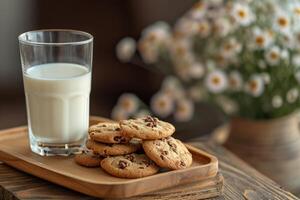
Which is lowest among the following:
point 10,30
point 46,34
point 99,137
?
point 10,30

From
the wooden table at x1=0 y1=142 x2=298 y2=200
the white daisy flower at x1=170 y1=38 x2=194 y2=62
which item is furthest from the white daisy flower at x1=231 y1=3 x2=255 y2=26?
the wooden table at x1=0 y1=142 x2=298 y2=200

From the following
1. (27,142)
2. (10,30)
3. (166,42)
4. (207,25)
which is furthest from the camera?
(10,30)

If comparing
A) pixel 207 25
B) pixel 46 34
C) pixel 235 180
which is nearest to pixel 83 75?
pixel 46 34

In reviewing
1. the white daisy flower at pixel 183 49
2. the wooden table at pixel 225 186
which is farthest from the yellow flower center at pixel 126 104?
the wooden table at pixel 225 186

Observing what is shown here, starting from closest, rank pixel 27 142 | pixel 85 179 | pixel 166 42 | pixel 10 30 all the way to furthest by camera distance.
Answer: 1. pixel 85 179
2. pixel 27 142
3. pixel 166 42
4. pixel 10 30

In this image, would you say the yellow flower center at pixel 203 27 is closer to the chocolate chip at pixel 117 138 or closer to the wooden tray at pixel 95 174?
the wooden tray at pixel 95 174

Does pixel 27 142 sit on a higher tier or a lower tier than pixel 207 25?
lower

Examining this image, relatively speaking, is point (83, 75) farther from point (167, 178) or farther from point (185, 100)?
point (185, 100)
